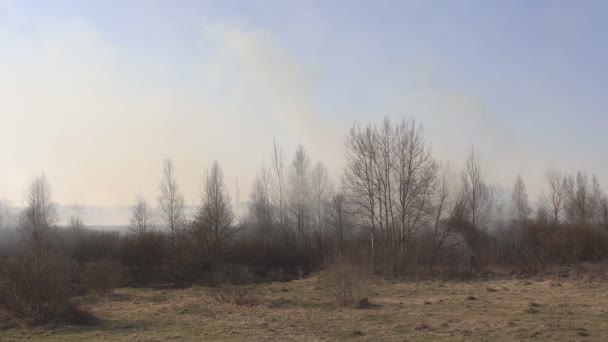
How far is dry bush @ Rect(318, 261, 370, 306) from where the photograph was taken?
1670cm

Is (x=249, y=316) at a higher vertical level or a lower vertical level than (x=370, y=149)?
lower

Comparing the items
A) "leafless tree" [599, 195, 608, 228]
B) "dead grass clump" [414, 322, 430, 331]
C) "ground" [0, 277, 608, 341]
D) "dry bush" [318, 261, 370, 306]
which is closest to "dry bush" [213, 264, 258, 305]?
"ground" [0, 277, 608, 341]

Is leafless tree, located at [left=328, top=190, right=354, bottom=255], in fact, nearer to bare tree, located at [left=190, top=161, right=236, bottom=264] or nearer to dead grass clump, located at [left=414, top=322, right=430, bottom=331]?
bare tree, located at [left=190, top=161, right=236, bottom=264]

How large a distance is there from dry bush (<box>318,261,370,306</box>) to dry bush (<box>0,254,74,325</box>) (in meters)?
8.45

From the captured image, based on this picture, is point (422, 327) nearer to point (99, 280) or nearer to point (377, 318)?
point (377, 318)

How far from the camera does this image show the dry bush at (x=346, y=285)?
16.7 meters

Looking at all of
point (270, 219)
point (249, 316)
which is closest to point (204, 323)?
point (249, 316)

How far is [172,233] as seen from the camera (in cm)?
4431

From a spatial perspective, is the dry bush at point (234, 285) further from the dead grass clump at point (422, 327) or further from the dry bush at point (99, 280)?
the dry bush at point (99, 280)

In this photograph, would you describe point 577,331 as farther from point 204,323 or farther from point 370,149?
point 370,149

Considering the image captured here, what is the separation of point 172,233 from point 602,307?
1433 inches

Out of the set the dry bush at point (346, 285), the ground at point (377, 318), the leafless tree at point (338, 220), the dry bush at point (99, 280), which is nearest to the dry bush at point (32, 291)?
the ground at point (377, 318)

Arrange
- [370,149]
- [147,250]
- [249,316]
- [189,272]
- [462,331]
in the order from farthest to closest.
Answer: [147,250], [189,272], [370,149], [249,316], [462,331]

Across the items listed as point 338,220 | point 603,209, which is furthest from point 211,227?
point 603,209
